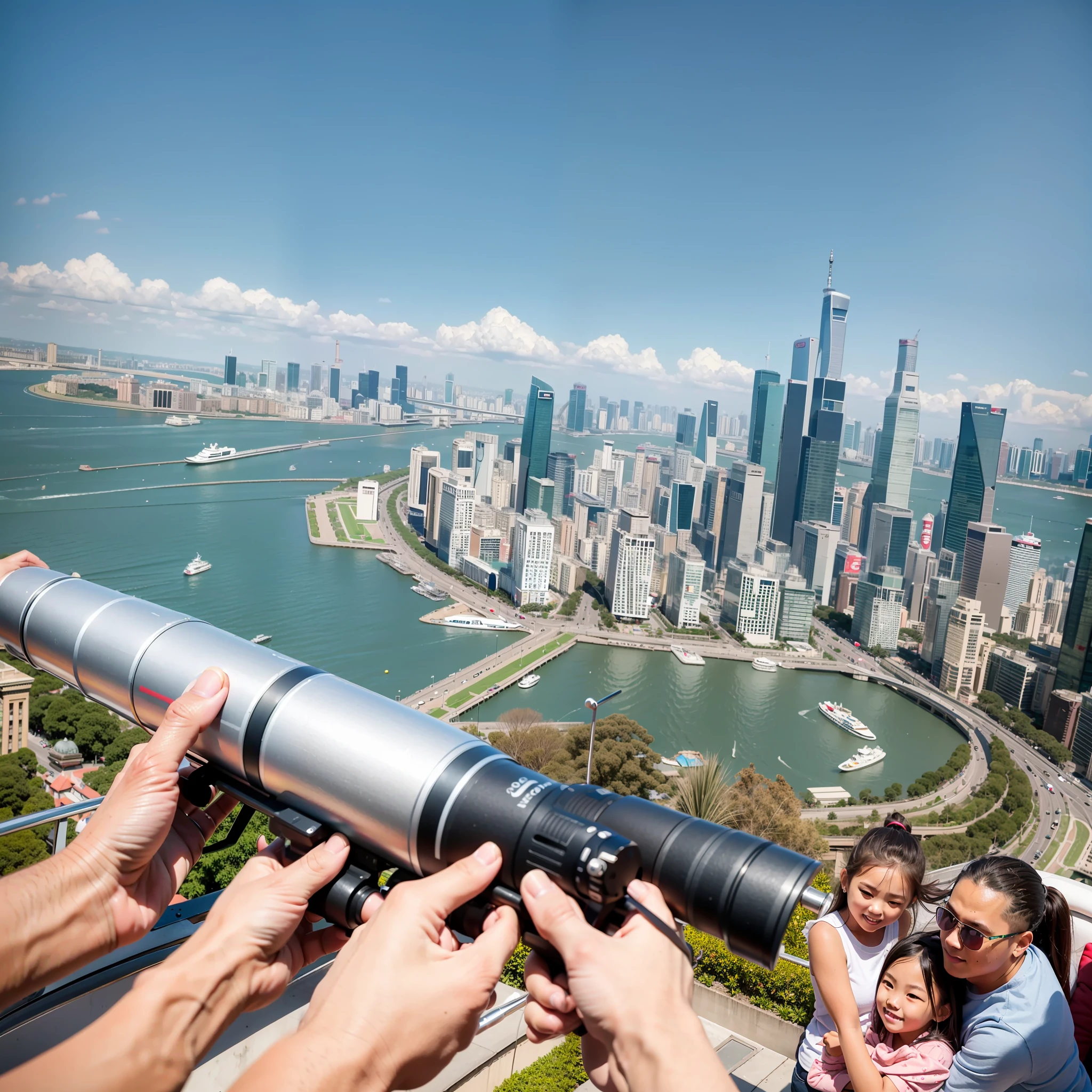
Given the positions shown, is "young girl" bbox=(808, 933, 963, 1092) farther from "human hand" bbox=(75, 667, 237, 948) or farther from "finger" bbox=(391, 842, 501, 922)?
"human hand" bbox=(75, 667, 237, 948)

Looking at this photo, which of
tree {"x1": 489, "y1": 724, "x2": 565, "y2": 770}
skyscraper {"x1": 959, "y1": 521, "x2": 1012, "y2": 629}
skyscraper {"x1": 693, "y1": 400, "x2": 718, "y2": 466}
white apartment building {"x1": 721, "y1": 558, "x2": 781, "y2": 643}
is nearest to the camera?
tree {"x1": 489, "y1": 724, "x2": 565, "y2": 770}

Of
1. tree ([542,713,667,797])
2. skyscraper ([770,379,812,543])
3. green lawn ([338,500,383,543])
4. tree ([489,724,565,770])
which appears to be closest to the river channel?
green lawn ([338,500,383,543])

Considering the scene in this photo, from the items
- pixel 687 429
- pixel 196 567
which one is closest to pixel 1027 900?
pixel 196 567

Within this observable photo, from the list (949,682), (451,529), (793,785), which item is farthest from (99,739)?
(949,682)

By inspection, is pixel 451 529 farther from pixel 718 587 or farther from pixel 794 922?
pixel 794 922

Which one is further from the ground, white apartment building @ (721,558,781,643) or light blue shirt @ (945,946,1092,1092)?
light blue shirt @ (945,946,1092,1092)
